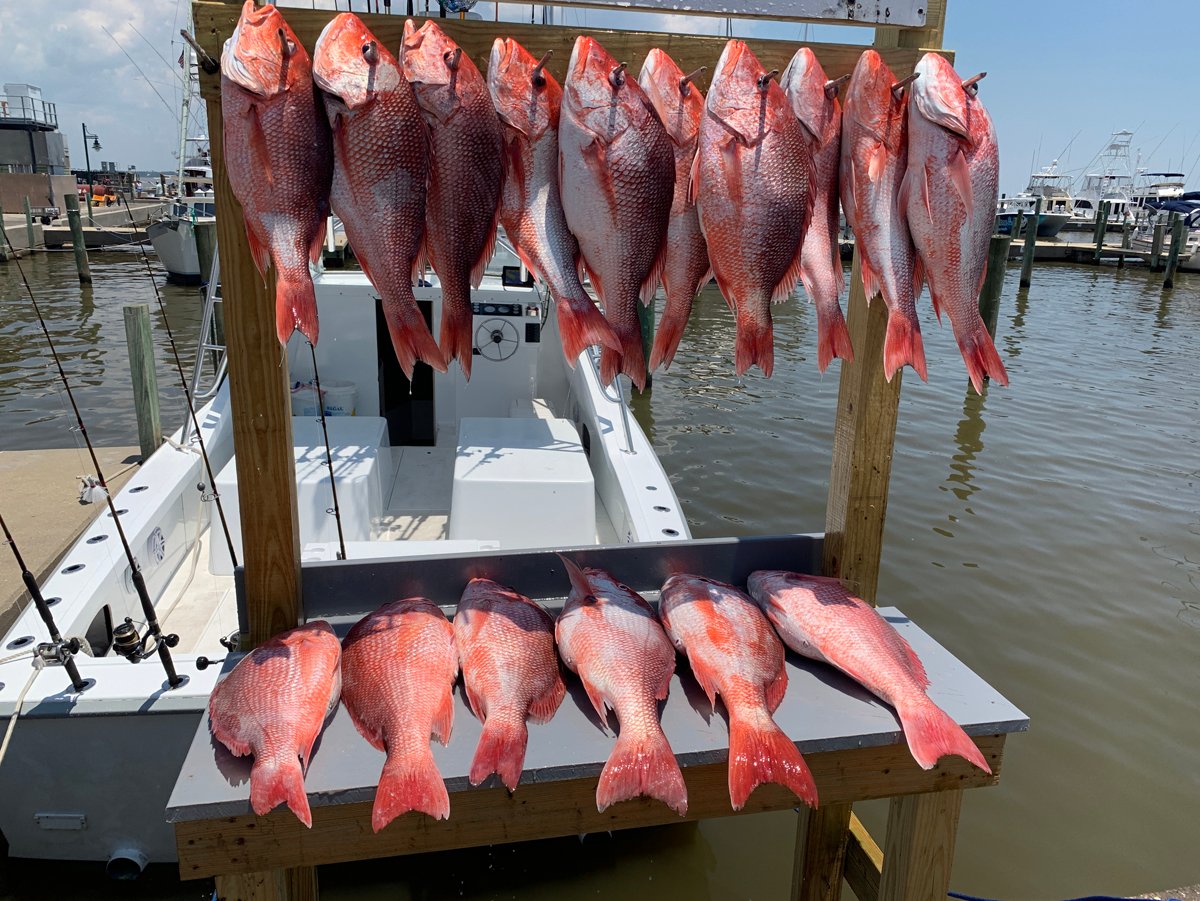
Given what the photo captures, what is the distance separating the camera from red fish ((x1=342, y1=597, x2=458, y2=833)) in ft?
4.76

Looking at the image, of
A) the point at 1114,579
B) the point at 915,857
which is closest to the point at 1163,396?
the point at 1114,579

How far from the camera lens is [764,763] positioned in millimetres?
1565

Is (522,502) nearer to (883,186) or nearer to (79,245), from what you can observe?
(883,186)

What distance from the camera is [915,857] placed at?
1.99 meters

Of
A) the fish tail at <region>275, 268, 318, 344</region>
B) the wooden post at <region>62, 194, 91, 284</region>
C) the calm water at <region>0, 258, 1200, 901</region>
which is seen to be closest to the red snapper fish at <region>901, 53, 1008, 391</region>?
the fish tail at <region>275, 268, 318, 344</region>

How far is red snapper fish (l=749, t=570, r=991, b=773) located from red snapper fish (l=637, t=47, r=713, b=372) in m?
0.75

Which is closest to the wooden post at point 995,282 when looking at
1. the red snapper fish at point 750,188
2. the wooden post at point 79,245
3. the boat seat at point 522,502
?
the boat seat at point 522,502

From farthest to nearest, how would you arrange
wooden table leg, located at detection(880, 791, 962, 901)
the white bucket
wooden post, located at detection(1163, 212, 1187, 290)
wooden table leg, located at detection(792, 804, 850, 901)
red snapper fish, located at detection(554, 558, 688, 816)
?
wooden post, located at detection(1163, 212, 1187, 290) < the white bucket < wooden table leg, located at detection(792, 804, 850, 901) < wooden table leg, located at detection(880, 791, 962, 901) < red snapper fish, located at detection(554, 558, 688, 816)

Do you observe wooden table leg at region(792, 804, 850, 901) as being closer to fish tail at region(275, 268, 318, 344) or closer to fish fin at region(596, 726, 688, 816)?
fish fin at region(596, 726, 688, 816)

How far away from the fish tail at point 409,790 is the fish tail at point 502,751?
0.07 metres

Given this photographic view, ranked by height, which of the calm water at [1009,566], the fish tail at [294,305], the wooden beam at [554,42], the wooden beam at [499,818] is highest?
the wooden beam at [554,42]

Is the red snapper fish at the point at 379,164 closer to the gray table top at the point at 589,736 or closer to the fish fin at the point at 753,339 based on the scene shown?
the fish fin at the point at 753,339

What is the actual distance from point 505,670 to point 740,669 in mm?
526

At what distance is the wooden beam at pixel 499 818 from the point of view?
1.49m
